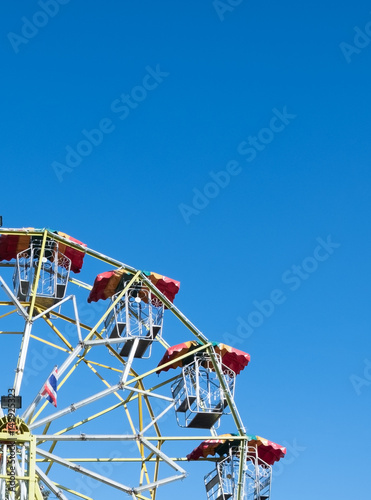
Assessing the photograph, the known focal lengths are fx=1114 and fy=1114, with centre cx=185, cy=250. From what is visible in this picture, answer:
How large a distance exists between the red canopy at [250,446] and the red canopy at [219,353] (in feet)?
7.95

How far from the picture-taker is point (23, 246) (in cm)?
3553

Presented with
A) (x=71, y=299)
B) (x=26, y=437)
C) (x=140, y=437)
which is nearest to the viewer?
(x=26, y=437)

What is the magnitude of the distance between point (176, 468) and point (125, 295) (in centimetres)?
579

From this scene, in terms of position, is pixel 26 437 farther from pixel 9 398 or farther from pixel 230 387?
pixel 230 387

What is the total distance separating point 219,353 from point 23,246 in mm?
7241

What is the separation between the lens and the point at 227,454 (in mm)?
35844

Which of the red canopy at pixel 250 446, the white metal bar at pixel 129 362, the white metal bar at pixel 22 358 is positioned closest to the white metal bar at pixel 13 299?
the white metal bar at pixel 22 358

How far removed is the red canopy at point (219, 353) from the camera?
35938 millimetres

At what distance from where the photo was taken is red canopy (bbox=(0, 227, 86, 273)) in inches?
1389

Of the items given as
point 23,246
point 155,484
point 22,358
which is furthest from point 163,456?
point 23,246

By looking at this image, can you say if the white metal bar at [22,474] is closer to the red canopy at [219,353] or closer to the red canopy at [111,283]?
the red canopy at [219,353]

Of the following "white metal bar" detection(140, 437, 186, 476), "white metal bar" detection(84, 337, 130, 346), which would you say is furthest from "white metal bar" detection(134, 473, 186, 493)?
"white metal bar" detection(84, 337, 130, 346)

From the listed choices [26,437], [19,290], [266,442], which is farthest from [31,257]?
[266,442]

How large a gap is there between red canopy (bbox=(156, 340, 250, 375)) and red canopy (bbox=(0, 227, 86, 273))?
418cm
